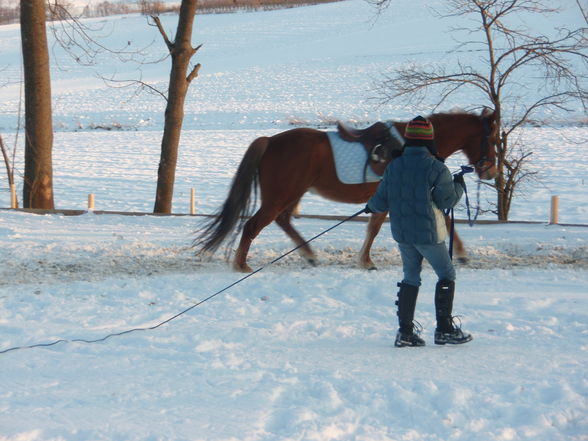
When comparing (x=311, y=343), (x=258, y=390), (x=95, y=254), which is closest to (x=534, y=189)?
(x=95, y=254)

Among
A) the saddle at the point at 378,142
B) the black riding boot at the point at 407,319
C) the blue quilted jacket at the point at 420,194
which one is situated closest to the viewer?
the blue quilted jacket at the point at 420,194

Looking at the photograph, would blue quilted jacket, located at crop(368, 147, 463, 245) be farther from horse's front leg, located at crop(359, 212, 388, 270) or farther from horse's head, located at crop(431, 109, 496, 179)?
horse's head, located at crop(431, 109, 496, 179)

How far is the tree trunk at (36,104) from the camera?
436 inches

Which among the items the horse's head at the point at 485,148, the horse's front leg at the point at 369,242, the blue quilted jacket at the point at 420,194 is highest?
the horse's head at the point at 485,148

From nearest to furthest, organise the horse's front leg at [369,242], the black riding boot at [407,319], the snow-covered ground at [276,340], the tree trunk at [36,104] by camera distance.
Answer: the snow-covered ground at [276,340]
the black riding boot at [407,319]
the horse's front leg at [369,242]
the tree trunk at [36,104]

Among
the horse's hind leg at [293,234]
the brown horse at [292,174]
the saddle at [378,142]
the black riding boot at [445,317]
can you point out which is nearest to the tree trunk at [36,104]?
the brown horse at [292,174]

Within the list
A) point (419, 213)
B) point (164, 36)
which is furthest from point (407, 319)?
point (164, 36)

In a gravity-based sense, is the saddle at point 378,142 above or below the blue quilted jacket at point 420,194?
above

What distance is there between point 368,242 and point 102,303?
10.4ft

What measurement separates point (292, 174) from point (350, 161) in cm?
69

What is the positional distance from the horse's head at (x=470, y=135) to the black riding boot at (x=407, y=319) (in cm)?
318

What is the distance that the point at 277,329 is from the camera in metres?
5.76

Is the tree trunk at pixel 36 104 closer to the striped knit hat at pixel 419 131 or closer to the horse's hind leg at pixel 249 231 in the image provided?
the horse's hind leg at pixel 249 231

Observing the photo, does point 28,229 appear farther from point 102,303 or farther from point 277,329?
point 277,329
